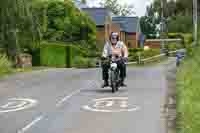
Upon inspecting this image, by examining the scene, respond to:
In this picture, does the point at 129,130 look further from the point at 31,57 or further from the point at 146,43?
the point at 146,43

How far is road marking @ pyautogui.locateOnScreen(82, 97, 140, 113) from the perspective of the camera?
14.6m

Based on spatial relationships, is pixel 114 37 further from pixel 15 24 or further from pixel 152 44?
pixel 152 44

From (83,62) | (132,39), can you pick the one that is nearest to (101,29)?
(132,39)

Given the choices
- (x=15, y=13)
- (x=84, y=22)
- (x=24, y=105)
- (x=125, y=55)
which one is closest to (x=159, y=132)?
(x=24, y=105)

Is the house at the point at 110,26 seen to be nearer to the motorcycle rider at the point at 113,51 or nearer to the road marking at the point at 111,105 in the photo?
the motorcycle rider at the point at 113,51

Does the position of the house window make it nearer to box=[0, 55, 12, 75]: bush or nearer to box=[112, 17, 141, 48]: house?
box=[112, 17, 141, 48]: house

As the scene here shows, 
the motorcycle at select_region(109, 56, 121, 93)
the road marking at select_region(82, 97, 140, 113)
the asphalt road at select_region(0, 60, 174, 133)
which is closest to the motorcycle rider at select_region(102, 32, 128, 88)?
the motorcycle at select_region(109, 56, 121, 93)

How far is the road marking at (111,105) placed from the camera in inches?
576

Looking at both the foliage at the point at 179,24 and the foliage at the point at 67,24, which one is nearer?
the foliage at the point at 67,24

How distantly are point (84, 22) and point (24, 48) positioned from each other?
16.3 meters

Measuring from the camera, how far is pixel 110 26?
83.6 meters

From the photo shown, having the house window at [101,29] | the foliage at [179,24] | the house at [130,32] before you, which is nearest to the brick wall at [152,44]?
the house at [130,32]

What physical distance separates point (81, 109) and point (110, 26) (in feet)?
227

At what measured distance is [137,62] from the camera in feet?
187
